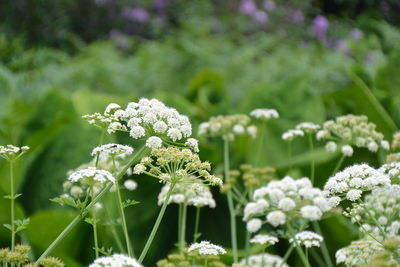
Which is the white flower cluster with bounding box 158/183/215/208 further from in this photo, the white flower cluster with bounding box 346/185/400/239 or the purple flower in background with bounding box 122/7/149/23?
the purple flower in background with bounding box 122/7/149/23

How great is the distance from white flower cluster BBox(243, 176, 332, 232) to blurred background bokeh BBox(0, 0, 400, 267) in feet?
1.67

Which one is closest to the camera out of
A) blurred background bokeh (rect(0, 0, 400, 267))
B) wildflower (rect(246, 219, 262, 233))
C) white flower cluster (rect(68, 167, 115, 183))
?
white flower cluster (rect(68, 167, 115, 183))

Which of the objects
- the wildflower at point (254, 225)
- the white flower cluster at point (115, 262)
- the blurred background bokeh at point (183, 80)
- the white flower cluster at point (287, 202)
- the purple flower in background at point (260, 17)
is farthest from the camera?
the purple flower in background at point (260, 17)

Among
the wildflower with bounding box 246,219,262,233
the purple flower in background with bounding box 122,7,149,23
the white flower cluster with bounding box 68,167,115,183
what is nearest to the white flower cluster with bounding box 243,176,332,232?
the wildflower with bounding box 246,219,262,233

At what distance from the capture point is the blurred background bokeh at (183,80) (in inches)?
90.5

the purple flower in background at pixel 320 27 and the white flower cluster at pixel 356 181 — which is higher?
the purple flower in background at pixel 320 27

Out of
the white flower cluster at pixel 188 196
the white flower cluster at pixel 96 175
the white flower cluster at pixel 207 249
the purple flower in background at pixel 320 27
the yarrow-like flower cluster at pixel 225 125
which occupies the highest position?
the purple flower in background at pixel 320 27

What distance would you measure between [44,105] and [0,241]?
1.06 m

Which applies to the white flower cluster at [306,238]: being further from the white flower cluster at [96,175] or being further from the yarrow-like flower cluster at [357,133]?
the white flower cluster at [96,175]

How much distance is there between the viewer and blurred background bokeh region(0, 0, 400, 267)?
7.54 feet

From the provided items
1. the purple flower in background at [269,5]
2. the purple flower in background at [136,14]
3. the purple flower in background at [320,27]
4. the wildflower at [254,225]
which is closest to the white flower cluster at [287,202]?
the wildflower at [254,225]

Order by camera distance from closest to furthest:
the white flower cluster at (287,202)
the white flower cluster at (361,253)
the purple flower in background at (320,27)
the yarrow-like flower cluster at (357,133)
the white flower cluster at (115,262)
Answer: the white flower cluster at (115,262) → the white flower cluster at (361,253) → the white flower cluster at (287,202) → the yarrow-like flower cluster at (357,133) → the purple flower in background at (320,27)

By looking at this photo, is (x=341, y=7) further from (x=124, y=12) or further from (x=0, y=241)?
(x=0, y=241)

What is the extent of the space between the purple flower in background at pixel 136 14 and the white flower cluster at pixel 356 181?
741 centimetres
